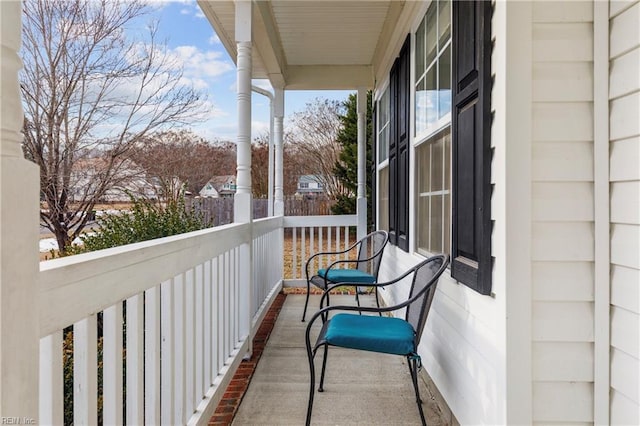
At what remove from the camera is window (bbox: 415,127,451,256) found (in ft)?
6.76

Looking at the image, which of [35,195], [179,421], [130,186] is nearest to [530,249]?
[35,195]

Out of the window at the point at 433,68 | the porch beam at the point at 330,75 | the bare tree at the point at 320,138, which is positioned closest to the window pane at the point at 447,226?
the window at the point at 433,68

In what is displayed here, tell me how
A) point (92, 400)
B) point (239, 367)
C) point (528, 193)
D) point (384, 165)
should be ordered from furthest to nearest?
point (384, 165)
point (239, 367)
point (528, 193)
point (92, 400)

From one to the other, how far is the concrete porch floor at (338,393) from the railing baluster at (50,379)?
4.09 ft

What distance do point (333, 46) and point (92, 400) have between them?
4256 millimetres

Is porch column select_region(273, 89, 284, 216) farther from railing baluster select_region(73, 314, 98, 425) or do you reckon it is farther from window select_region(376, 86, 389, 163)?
railing baluster select_region(73, 314, 98, 425)

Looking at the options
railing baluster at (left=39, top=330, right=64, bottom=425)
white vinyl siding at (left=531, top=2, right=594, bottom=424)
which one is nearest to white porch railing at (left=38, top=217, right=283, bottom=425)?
railing baluster at (left=39, top=330, right=64, bottom=425)

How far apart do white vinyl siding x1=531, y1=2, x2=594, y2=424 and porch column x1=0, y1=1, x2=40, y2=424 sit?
57.2 inches

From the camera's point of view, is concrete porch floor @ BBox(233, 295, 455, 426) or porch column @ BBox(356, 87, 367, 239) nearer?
concrete porch floor @ BBox(233, 295, 455, 426)

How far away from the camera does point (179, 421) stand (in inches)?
63.9

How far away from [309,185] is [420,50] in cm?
765

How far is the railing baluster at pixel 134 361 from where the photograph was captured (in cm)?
127

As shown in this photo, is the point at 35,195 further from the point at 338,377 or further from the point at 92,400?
the point at 338,377

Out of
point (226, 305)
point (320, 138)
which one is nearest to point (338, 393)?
point (226, 305)
